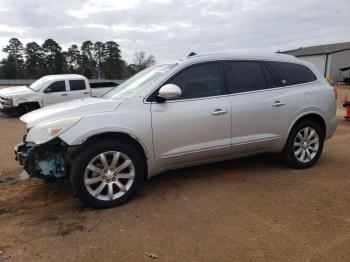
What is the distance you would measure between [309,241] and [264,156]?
10.1 ft

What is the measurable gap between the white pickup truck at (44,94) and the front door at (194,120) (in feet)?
29.3

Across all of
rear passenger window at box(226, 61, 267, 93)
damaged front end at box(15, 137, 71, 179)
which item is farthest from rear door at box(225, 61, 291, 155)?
damaged front end at box(15, 137, 71, 179)

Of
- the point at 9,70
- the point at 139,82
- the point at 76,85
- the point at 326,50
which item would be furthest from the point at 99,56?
the point at 139,82

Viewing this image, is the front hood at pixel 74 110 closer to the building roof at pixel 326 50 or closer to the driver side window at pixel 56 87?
the driver side window at pixel 56 87

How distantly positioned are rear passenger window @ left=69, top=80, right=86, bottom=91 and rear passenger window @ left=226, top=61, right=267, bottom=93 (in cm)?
1095

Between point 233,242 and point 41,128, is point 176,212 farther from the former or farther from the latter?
point 41,128

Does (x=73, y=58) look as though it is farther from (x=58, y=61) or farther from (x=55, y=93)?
(x=55, y=93)

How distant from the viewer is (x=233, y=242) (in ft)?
10.5

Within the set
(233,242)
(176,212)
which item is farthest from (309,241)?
(176,212)

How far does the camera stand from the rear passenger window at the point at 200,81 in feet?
14.6

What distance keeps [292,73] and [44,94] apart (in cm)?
1105

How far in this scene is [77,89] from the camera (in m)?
14.6

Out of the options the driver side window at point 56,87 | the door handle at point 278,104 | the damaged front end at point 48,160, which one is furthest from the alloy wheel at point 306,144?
the driver side window at point 56,87

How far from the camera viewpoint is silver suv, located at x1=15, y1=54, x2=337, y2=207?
390 centimetres
